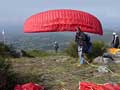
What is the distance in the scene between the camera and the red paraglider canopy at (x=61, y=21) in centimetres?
2200

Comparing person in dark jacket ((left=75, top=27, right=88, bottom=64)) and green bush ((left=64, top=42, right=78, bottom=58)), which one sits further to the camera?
green bush ((left=64, top=42, right=78, bottom=58))

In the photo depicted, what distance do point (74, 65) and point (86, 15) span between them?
99.4 inches

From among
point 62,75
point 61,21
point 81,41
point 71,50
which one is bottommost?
point 71,50

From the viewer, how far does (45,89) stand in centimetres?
1498

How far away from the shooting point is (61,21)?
74.0 feet

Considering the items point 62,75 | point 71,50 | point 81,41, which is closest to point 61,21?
point 81,41

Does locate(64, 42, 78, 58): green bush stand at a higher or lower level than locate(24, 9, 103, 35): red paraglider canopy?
lower

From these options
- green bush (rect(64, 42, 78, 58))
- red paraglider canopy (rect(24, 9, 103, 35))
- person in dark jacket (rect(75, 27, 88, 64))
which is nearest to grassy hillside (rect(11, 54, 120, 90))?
person in dark jacket (rect(75, 27, 88, 64))

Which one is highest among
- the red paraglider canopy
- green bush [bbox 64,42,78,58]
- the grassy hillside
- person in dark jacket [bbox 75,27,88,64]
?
the red paraglider canopy

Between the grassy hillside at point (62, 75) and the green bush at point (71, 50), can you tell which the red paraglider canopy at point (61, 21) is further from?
the green bush at point (71, 50)

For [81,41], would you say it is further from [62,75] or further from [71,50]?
[71,50]

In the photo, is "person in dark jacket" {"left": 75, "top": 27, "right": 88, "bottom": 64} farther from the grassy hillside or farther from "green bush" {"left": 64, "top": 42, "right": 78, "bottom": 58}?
"green bush" {"left": 64, "top": 42, "right": 78, "bottom": 58}

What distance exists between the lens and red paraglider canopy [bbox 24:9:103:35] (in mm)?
22000

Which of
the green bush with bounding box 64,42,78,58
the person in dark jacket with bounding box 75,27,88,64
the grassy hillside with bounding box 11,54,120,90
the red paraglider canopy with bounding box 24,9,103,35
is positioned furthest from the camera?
the green bush with bounding box 64,42,78,58
